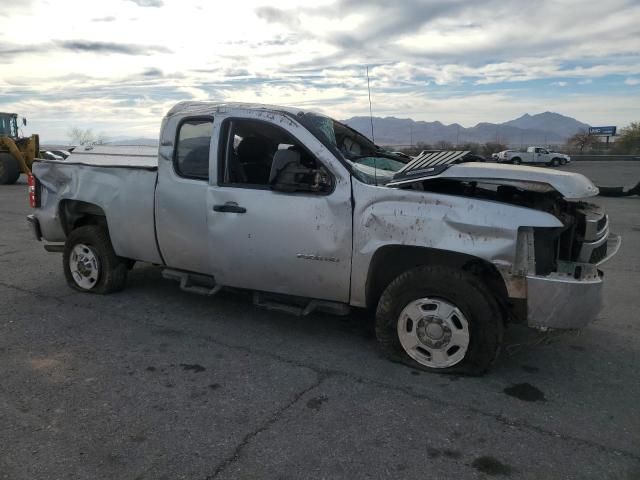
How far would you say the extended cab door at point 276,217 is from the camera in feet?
13.4

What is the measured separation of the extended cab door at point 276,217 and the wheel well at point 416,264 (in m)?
0.23

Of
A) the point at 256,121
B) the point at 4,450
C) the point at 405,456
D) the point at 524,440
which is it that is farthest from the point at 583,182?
the point at 4,450

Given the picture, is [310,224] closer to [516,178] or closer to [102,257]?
[516,178]

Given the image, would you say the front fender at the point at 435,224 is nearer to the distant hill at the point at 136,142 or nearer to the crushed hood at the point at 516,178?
the crushed hood at the point at 516,178

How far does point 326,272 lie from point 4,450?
2.33m

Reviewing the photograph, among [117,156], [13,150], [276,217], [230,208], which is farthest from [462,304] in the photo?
[13,150]

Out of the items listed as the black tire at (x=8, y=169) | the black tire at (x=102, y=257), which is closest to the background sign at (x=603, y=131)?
the black tire at (x=8, y=169)

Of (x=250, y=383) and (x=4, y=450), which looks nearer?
(x=4, y=450)

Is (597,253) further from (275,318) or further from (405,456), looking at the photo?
(275,318)

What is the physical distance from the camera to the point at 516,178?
3.66 m

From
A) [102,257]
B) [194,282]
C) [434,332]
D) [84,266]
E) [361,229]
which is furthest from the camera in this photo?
[84,266]

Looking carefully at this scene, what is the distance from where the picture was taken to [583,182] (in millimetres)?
3797

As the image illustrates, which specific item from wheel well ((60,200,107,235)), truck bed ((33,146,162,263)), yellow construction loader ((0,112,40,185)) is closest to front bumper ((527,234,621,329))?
truck bed ((33,146,162,263))

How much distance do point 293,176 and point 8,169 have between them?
68.0 feet
